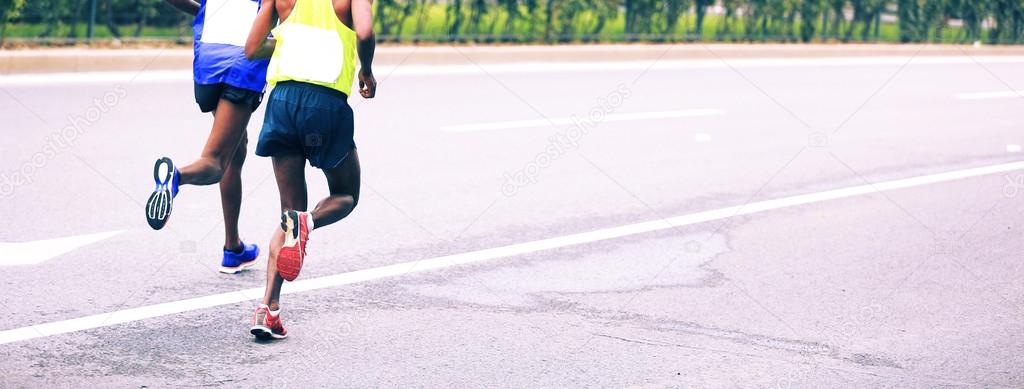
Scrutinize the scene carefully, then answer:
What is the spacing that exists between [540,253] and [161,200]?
242cm

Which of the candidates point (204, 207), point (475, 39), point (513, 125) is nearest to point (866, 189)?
point (513, 125)

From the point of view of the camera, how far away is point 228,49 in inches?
246

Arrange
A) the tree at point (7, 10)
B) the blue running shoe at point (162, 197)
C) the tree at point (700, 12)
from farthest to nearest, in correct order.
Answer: the tree at point (700, 12)
the tree at point (7, 10)
the blue running shoe at point (162, 197)

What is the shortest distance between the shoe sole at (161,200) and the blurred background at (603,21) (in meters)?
10.2

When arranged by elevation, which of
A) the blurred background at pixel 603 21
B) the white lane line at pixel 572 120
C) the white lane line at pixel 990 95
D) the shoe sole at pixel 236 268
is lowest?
the shoe sole at pixel 236 268

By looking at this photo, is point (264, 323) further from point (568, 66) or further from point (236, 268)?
point (568, 66)

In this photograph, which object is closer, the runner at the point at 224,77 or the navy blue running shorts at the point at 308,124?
the navy blue running shorts at the point at 308,124

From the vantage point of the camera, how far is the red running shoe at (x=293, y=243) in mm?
5379

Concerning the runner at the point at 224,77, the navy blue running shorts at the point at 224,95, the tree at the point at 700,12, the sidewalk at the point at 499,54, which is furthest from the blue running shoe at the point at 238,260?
the tree at the point at 700,12

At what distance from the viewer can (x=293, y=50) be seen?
541cm

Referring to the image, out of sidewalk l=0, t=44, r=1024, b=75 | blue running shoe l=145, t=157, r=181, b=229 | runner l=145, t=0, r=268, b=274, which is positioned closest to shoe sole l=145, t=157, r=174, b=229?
blue running shoe l=145, t=157, r=181, b=229

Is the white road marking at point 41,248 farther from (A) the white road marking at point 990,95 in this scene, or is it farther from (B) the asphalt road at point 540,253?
(A) the white road marking at point 990,95

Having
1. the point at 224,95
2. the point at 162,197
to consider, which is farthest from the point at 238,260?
the point at 162,197

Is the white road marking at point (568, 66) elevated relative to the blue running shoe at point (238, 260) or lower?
elevated
